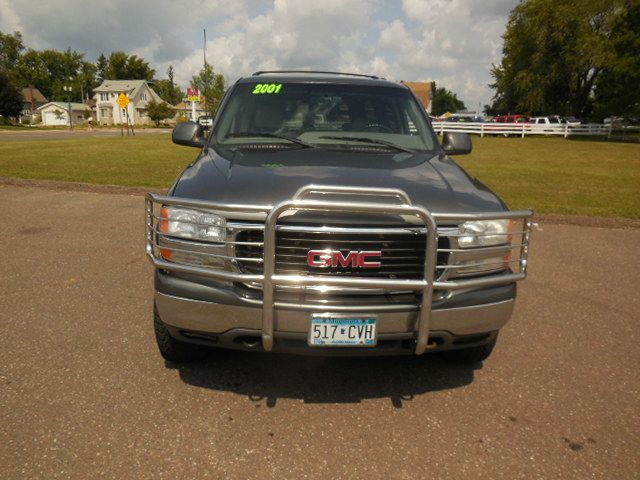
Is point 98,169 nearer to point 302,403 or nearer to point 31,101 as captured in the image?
point 302,403

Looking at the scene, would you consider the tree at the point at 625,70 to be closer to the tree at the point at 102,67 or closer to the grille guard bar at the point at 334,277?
the grille guard bar at the point at 334,277

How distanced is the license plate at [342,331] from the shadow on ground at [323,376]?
560 mm

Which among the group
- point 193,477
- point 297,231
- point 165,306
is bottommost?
point 193,477

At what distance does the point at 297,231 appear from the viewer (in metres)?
2.47

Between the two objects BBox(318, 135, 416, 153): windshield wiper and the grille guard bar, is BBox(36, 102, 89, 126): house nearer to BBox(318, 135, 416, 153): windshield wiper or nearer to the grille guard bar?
BBox(318, 135, 416, 153): windshield wiper

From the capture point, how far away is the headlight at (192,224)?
258 cm

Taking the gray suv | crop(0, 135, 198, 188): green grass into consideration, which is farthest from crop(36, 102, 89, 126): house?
the gray suv

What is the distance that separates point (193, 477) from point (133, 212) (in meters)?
6.10

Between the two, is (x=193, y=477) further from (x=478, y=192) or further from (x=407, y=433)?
(x=478, y=192)

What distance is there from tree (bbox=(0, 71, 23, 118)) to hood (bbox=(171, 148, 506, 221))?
2850 inches

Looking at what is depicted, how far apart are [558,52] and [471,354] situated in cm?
5153

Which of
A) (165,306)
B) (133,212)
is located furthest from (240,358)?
(133,212)

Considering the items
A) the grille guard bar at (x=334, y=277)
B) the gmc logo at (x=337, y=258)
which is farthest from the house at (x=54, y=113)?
the gmc logo at (x=337, y=258)

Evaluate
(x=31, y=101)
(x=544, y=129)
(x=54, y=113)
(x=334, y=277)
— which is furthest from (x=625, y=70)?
(x=31, y=101)
